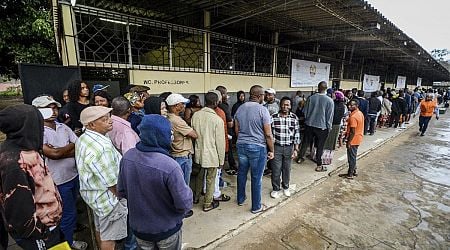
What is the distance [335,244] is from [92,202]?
2.65 metres

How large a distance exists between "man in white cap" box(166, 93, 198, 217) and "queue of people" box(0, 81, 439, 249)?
0.04ft

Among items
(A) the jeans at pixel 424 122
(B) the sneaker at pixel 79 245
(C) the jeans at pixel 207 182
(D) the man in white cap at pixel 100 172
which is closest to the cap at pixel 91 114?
(D) the man in white cap at pixel 100 172

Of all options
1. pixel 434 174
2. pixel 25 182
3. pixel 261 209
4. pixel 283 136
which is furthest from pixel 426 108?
pixel 25 182

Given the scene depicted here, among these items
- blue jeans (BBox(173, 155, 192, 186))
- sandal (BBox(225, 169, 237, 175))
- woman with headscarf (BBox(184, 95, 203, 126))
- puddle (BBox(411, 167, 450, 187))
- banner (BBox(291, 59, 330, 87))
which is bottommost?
puddle (BBox(411, 167, 450, 187))

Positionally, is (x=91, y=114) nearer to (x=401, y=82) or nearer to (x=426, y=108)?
(x=426, y=108)

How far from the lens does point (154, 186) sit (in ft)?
4.92

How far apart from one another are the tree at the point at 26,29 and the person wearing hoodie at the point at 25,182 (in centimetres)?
865

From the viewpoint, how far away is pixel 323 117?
462 cm

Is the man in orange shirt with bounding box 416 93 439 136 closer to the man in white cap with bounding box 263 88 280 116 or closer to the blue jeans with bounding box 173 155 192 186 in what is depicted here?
the man in white cap with bounding box 263 88 280 116

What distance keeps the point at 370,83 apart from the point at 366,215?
1573 cm

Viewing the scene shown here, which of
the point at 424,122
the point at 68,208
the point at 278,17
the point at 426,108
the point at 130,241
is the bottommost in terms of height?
the point at 130,241

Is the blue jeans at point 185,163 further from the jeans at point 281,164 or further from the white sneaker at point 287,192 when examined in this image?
the white sneaker at point 287,192

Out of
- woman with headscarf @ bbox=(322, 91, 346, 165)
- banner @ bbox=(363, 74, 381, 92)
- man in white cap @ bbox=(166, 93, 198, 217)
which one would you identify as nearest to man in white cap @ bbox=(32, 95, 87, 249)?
man in white cap @ bbox=(166, 93, 198, 217)

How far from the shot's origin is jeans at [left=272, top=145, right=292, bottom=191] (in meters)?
3.52
